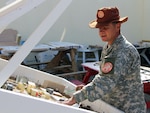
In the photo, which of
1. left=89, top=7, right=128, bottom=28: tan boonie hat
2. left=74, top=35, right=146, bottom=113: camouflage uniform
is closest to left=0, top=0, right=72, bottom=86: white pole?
left=89, top=7, right=128, bottom=28: tan boonie hat

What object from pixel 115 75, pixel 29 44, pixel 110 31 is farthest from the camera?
pixel 110 31

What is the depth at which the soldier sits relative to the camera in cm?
145

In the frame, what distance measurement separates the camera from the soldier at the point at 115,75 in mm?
1445

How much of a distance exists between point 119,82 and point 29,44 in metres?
0.58

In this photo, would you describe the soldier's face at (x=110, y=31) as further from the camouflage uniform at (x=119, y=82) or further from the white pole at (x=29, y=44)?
the white pole at (x=29, y=44)

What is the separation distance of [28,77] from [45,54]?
2.69 metres

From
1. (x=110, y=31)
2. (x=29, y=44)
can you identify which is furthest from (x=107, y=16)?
(x=29, y=44)

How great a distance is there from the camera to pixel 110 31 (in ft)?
5.05

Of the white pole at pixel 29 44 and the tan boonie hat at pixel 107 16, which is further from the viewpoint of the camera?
the tan boonie hat at pixel 107 16

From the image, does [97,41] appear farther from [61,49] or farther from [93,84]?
[93,84]

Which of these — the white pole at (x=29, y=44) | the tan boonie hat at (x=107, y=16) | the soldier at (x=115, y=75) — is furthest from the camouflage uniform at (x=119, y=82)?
the white pole at (x=29, y=44)

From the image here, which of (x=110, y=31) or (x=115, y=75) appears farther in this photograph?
(x=110, y=31)

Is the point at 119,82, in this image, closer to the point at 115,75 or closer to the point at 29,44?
the point at 115,75

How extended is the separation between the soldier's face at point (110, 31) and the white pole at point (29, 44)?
327 millimetres
